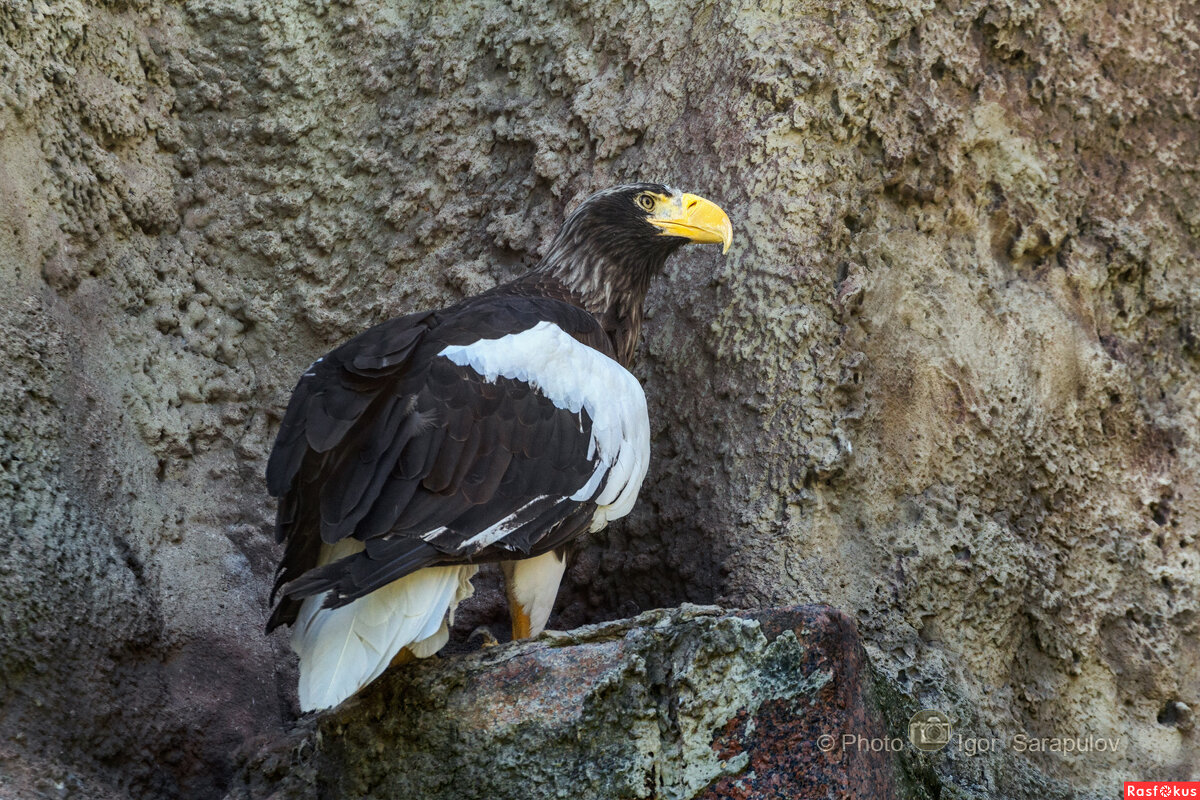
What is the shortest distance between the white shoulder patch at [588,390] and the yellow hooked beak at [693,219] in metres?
0.73

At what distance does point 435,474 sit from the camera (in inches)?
117

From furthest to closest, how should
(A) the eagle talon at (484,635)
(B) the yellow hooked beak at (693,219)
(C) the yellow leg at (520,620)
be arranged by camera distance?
(B) the yellow hooked beak at (693,219) < (A) the eagle talon at (484,635) < (C) the yellow leg at (520,620)

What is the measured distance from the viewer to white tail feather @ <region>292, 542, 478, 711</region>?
280cm

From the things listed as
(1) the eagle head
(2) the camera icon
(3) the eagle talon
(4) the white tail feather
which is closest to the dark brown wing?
(4) the white tail feather

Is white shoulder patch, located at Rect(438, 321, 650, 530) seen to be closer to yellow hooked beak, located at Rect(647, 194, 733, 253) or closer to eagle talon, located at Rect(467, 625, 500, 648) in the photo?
eagle talon, located at Rect(467, 625, 500, 648)

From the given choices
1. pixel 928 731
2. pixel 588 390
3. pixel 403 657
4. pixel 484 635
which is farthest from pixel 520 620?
pixel 928 731

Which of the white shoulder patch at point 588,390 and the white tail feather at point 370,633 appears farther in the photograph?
the white shoulder patch at point 588,390

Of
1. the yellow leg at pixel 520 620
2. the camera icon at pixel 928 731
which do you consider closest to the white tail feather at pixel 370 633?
the yellow leg at pixel 520 620

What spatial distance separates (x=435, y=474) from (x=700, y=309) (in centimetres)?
147

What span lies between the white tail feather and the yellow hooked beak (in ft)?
4.87

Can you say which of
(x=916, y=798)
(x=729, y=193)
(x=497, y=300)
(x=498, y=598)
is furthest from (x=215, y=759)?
(x=729, y=193)

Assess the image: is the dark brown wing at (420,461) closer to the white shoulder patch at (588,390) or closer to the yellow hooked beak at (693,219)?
the white shoulder patch at (588,390)

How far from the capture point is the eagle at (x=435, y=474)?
286 centimetres

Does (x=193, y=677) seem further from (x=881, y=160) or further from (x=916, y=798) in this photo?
(x=881, y=160)
